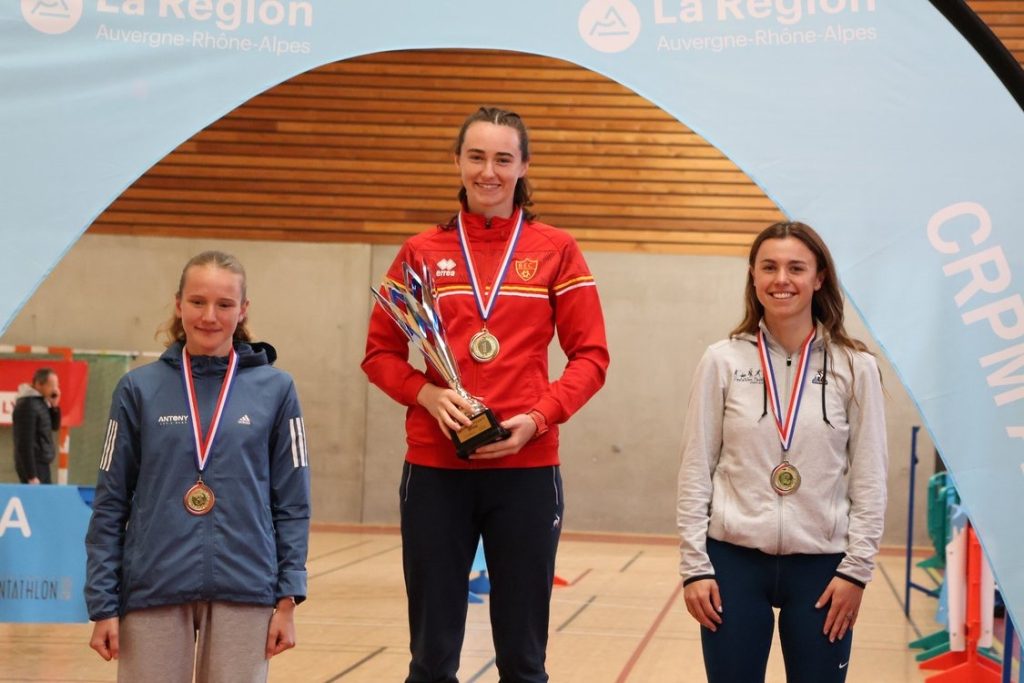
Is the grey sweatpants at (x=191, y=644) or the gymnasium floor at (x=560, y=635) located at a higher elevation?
the grey sweatpants at (x=191, y=644)

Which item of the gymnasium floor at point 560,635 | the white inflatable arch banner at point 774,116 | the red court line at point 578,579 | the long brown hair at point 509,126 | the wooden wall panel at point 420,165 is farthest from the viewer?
the wooden wall panel at point 420,165

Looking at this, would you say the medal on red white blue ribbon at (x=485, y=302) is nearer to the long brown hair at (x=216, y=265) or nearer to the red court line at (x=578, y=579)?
the long brown hair at (x=216, y=265)

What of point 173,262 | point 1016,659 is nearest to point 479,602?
point 1016,659

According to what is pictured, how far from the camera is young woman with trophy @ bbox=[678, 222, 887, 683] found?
2598 mm

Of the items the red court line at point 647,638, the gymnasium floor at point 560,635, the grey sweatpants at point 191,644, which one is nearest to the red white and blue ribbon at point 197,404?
the grey sweatpants at point 191,644

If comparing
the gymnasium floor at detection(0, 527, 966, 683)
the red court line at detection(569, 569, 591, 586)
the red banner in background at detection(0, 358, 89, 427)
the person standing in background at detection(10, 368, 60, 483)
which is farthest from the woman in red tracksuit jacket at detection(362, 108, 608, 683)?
the red banner in background at detection(0, 358, 89, 427)

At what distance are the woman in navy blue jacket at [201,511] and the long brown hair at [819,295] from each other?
112cm

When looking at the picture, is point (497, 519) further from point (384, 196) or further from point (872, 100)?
point (384, 196)

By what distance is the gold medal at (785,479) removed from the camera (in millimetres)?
2631

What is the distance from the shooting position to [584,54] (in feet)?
11.7

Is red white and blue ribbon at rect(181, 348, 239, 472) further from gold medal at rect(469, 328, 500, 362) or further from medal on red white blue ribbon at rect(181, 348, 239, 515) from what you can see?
gold medal at rect(469, 328, 500, 362)

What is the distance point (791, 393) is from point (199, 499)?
4.47 feet

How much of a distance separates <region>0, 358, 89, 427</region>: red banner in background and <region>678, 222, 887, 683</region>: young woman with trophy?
28.9 ft

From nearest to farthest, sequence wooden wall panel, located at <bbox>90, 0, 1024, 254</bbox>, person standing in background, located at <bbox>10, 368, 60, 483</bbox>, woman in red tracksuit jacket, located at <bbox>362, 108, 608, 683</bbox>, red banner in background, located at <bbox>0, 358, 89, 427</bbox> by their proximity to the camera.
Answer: woman in red tracksuit jacket, located at <bbox>362, 108, 608, 683</bbox> < person standing in background, located at <bbox>10, 368, 60, 483</bbox> < red banner in background, located at <bbox>0, 358, 89, 427</bbox> < wooden wall panel, located at <bbox>90, 0, 1024, 254</bbox>
